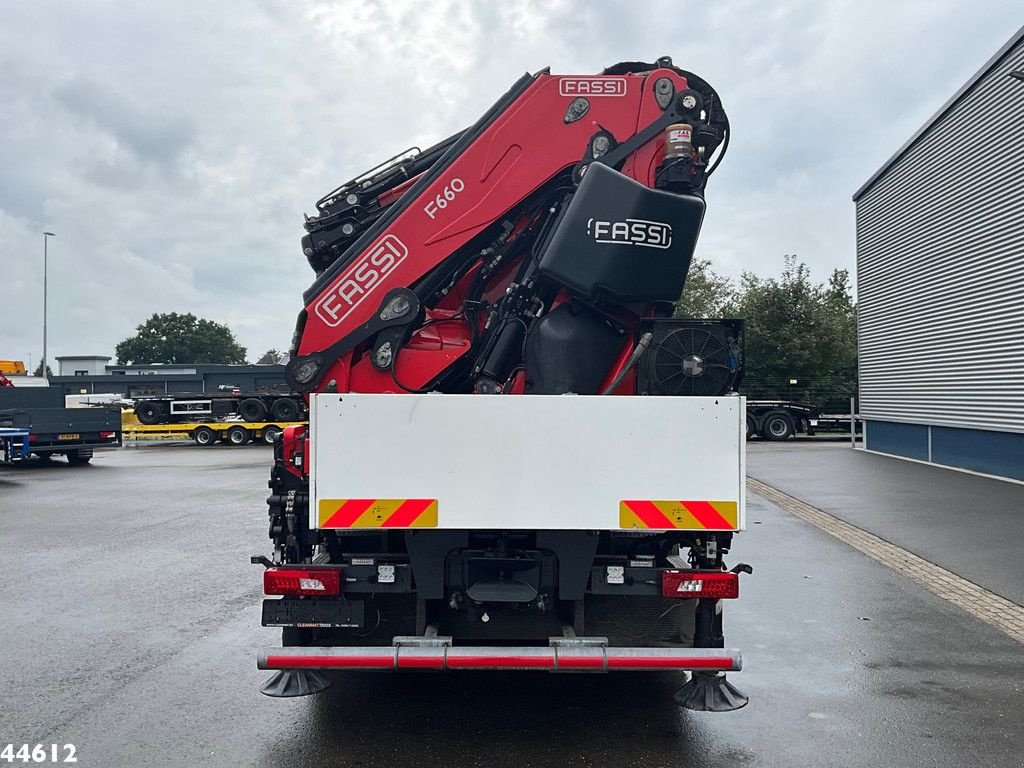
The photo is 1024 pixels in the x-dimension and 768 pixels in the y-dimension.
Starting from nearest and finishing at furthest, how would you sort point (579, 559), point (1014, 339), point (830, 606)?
point (579, 559)
point (830, 606)
point (1014, 339)

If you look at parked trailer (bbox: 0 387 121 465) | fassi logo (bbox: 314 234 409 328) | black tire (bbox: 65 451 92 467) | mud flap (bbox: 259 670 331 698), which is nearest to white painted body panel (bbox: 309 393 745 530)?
mud flap (bbox: 259 670 331 698)

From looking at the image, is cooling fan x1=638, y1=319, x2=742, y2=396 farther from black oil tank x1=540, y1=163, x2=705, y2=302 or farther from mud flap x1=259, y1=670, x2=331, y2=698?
mud flap x1=259, y1=670, x2=331, y2=698

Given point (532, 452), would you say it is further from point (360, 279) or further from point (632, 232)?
point (360, 279)

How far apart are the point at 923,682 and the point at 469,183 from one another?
13.4 ft

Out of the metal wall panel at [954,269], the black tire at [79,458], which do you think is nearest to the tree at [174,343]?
the black tire at [79,458]

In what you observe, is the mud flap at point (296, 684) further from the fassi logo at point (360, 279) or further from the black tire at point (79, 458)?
the black tire at point (79, 458)

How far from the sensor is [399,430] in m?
3.78

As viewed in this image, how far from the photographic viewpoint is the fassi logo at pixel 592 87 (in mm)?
5191

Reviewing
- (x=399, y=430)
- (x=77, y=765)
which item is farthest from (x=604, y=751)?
(x=77, y=765)

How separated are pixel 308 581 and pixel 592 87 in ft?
11.4

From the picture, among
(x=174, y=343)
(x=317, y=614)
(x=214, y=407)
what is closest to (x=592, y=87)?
(x=317, y=614)

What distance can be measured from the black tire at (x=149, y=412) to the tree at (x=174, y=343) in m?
50.9

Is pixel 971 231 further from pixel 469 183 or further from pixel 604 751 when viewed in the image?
pixel 604 751

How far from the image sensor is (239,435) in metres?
27.8
